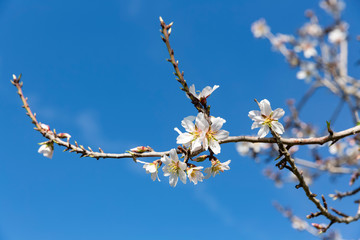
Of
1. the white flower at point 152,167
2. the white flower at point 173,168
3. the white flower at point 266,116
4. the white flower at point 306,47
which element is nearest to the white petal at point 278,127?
the white flower at point 266,116

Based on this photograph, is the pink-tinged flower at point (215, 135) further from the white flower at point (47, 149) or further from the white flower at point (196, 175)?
the white flower at point (47, 149)

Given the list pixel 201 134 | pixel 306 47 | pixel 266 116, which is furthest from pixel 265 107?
pixel 306 47

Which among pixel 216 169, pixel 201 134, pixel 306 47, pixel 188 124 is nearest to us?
pixel 201 134

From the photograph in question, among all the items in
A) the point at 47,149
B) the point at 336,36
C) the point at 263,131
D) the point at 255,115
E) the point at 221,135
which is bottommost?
the point at 47,149

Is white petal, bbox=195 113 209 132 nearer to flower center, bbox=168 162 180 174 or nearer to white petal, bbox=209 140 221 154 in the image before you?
white petal, bbox=209 140 221 154

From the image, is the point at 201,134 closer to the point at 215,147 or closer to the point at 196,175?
the point at 215,147

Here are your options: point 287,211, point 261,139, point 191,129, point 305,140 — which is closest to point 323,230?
point 305,140

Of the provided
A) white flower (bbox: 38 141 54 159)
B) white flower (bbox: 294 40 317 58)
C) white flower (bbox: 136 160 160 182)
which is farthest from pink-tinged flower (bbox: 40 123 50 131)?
white flower (bbox: 294 40 317 58)
